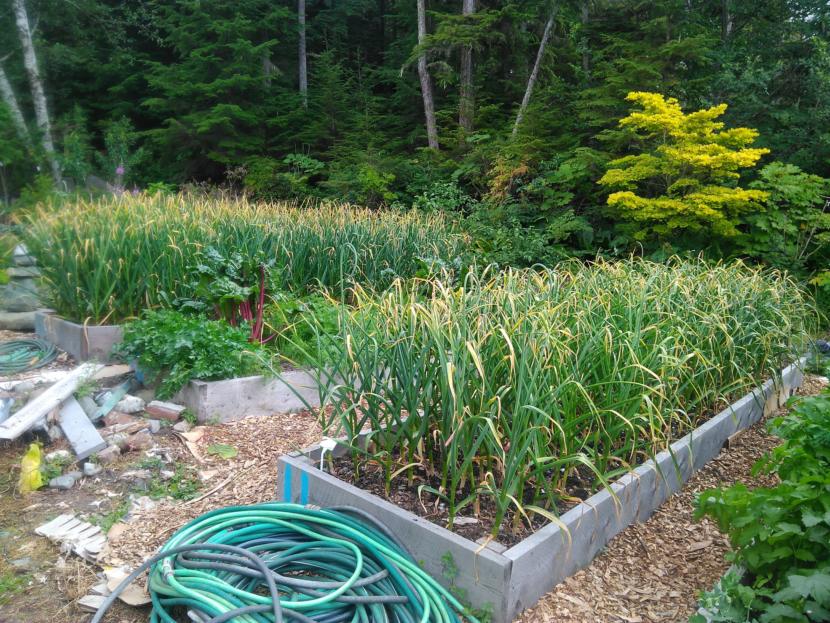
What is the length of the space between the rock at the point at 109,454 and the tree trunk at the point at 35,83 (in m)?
6.07

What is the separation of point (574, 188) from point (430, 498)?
755cm

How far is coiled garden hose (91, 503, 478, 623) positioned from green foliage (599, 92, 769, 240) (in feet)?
19.1

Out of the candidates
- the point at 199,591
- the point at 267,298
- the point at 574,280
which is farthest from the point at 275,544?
the point at 267,298

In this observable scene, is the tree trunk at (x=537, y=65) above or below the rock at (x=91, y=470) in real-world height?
above

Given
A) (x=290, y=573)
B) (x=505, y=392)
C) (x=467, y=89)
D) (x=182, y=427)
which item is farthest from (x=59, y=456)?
(x=467, y=89)

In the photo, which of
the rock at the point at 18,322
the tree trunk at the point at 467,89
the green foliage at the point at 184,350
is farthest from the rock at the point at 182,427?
the tree trunk at the point at 467,89

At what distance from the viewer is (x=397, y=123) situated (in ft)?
52.5

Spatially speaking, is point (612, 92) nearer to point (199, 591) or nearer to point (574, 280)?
point (574, 280)

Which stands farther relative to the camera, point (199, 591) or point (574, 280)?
point (574, 280)

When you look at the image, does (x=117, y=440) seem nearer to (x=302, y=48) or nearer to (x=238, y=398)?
(x=238, y=398)

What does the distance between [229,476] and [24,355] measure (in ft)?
8.29

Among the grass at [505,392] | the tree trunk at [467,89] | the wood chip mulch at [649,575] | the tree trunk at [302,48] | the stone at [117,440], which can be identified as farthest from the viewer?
the tree trunk at [302,48]

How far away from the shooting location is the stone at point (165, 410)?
4.00 m

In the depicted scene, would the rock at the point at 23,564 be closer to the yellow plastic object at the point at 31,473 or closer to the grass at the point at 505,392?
the yellow plastic object at the point at 31,473
